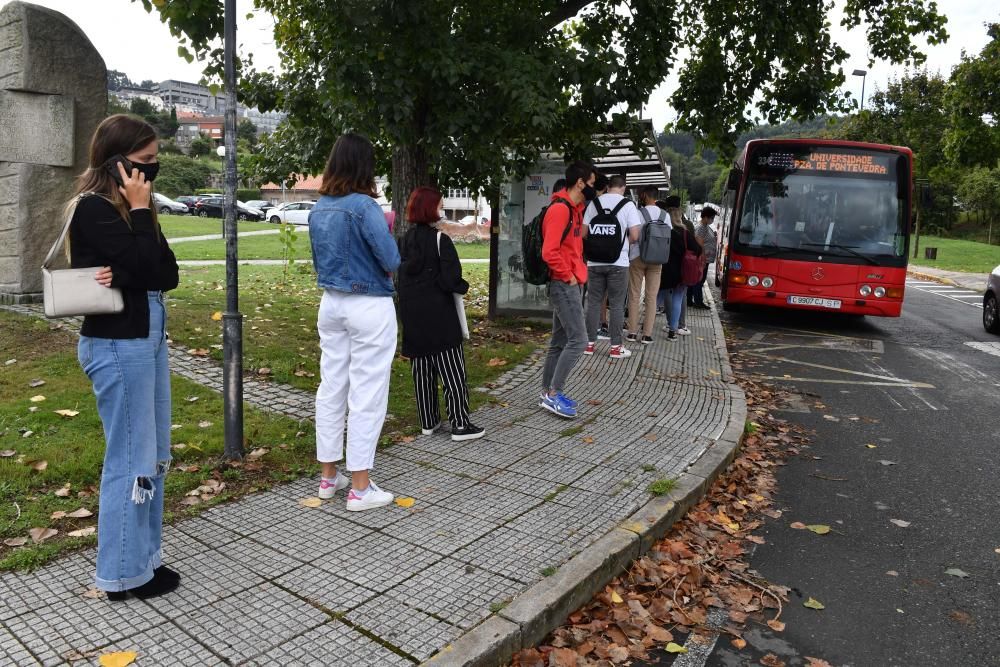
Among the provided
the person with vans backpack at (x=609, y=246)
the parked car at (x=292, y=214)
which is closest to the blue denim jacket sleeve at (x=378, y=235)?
the person with vans backpack at (x=609, y=246)

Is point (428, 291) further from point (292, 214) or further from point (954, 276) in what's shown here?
point (292, 214)

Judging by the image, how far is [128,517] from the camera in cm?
309

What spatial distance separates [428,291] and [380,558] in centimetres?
212

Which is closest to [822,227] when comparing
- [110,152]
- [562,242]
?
[562,242]

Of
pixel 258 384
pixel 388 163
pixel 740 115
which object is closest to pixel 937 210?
pixel 740 115

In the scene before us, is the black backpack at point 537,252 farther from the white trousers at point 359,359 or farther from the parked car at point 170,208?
the parked car at point 170,208

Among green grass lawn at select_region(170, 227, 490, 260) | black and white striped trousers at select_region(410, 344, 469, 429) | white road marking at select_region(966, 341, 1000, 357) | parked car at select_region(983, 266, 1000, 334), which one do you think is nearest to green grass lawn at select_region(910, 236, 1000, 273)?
parked car at select_region(983, 266, 1000, 334)

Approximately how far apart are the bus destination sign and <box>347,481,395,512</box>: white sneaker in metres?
10.0

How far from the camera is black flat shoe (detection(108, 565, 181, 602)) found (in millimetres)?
3145

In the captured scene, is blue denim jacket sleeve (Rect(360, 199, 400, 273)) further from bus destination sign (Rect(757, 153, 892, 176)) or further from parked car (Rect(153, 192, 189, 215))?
parked car (Rect(153, 192, 189, 215))

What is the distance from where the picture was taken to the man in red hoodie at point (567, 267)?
599 centimetres

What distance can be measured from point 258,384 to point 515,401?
2.30 m

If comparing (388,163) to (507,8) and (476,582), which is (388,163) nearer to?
(507,8)

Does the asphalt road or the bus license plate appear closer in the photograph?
the asphalt road
